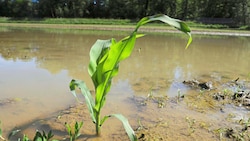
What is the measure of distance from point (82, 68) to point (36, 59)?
1.71 metres

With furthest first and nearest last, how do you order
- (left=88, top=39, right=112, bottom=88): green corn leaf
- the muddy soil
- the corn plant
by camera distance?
the muddy soil, (left=88, top=39, right=112, bottom=88): green corn leaf, the corn plant

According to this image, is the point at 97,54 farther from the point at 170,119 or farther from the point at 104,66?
the point at 170,119

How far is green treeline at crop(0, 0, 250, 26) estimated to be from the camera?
42.5 metres

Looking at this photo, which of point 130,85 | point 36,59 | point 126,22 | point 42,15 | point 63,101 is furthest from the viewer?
point 42,15

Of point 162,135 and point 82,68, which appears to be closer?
point 162,135

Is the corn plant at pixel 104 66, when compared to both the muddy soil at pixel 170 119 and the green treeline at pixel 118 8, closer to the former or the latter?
the muddy soil at pixel 170 119

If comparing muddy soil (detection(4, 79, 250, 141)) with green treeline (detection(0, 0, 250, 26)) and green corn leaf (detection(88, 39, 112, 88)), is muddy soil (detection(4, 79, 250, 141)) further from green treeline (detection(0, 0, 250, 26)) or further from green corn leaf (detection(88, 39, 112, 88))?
green treeline (detection(0, 0, 250, 26))

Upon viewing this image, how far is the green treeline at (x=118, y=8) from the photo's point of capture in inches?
1672

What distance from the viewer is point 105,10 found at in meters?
45.0

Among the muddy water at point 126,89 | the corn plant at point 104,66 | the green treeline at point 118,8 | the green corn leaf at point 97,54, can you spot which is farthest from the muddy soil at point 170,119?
the green treeline at point 118,8

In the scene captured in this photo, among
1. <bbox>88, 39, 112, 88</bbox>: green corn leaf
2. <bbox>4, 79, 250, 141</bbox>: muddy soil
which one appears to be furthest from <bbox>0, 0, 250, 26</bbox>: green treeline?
<bbox>88, 39, 112, 88</bbox>: green corn leaf

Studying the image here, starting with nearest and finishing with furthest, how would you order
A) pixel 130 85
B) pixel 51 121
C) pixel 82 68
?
pixel 51 121 → pixel 130 85 → pixel 82 68

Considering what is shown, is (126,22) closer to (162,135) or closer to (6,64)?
(6,64)

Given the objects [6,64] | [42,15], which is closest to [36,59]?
[6,64]
